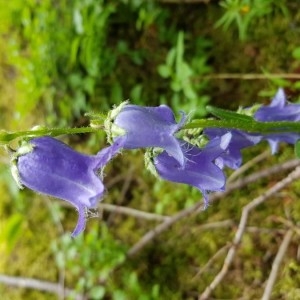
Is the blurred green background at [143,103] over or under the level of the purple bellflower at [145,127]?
under

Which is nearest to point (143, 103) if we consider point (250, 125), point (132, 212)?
point (132, 212)

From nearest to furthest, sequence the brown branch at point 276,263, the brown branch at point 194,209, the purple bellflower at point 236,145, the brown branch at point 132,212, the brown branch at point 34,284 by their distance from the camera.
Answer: the purple bellflower at point 236,145 < the brown branch at point 276,263 < the brown branch at point 194,209 < the brown branch at point 132,212 < the brown branch at point 34,284

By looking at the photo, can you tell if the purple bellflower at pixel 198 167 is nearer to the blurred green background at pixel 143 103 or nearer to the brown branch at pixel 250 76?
the blurred green background at pixel 143 103

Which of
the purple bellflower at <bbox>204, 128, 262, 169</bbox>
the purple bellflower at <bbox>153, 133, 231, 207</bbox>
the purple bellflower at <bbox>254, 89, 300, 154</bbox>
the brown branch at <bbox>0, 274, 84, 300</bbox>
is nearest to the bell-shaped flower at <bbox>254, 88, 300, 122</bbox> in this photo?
the purple bellflower at <bbox>254, 89, 300, 154</bbox>

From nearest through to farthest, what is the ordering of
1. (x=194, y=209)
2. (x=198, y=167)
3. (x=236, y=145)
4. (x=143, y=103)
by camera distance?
1. (x=198, y=167)
2. (x=236, y=145)
3. (x=194, y=209)
4. (x=143, y=103)

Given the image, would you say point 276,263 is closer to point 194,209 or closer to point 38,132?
point 194,209

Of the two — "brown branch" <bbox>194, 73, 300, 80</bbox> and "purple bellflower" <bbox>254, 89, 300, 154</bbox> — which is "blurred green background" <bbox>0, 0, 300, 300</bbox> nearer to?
"brown branch" <bbox>194, 73, 300, 80</bbox>

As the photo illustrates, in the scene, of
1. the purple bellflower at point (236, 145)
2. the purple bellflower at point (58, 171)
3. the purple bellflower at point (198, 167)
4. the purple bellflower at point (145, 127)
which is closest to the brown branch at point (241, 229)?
the purple bellflower at point (236, 145)
